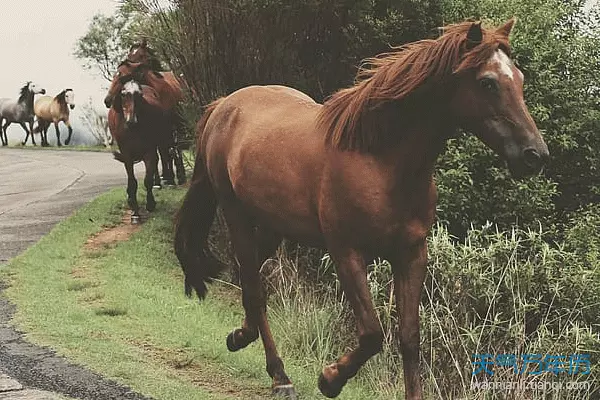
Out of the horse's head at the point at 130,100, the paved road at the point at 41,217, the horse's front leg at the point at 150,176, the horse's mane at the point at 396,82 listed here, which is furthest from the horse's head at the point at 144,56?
the horse's mane at the point at 396,82

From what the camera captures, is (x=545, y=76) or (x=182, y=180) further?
(x=182, y=180)

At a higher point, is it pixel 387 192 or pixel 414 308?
pixel 387 192

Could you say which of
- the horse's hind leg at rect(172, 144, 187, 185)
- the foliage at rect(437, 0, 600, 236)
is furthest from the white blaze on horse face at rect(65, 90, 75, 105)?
the foliage at rect(437, 0, 600, 236)

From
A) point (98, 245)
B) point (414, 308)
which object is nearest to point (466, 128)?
point (414, 308)

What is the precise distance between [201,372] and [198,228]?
1118 millimetres

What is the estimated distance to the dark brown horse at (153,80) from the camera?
37.7 ft

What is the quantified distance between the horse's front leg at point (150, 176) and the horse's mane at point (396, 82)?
749cm

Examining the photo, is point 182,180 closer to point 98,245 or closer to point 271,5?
point 98,245

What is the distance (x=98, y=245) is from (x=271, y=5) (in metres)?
3.77

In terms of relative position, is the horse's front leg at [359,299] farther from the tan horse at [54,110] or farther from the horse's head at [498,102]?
the tan horse at [54,110]

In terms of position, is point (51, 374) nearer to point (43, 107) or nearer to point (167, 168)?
point (167, 168)

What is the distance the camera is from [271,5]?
938 cm

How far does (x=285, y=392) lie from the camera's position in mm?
5570

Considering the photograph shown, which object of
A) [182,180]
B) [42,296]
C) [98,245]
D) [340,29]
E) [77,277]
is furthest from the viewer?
[182,180]
